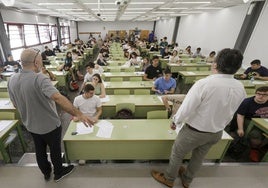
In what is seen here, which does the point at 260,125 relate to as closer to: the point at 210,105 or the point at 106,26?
the point at 210,105

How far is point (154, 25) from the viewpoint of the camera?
70.9 feet

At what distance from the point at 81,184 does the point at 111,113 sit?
5.63 feet

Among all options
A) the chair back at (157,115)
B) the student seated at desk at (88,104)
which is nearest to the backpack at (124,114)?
the student seated at desk at (88,104)

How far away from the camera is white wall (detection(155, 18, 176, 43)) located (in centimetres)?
1591

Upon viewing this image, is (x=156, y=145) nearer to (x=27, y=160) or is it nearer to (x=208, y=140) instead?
(x=208, y=140)

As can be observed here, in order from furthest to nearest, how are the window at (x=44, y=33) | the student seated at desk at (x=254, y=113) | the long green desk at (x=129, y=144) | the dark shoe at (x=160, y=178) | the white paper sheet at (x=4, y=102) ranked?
the window at (x=44, y=33), the white paper sheet at (x=4, y=102), the student seated at desk at (x=254, y=113), the long green desk at (x=129, y=144), the dark shoe at (x=160, y=178)

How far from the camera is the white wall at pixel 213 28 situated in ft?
25.5

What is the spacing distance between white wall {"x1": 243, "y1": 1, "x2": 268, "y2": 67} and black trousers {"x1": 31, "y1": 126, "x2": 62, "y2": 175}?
7.31 metres

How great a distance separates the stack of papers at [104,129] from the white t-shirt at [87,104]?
1.55 ft

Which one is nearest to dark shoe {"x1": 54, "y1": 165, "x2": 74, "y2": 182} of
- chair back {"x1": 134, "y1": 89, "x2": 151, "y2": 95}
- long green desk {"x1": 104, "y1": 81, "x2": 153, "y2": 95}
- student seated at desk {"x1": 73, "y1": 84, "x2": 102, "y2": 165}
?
student seated at desk {"x1": 73, "y1": 84, "x2": 102, "y2": 165}

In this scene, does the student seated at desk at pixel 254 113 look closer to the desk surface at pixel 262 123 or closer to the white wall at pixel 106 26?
the desk surface at pixel 262 123

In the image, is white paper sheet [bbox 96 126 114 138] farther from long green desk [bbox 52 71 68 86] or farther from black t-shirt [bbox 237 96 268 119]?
long green desk [bbox 52 71 68 86]

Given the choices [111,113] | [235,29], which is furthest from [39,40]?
[235,29]

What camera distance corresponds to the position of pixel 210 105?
1.70 metres
